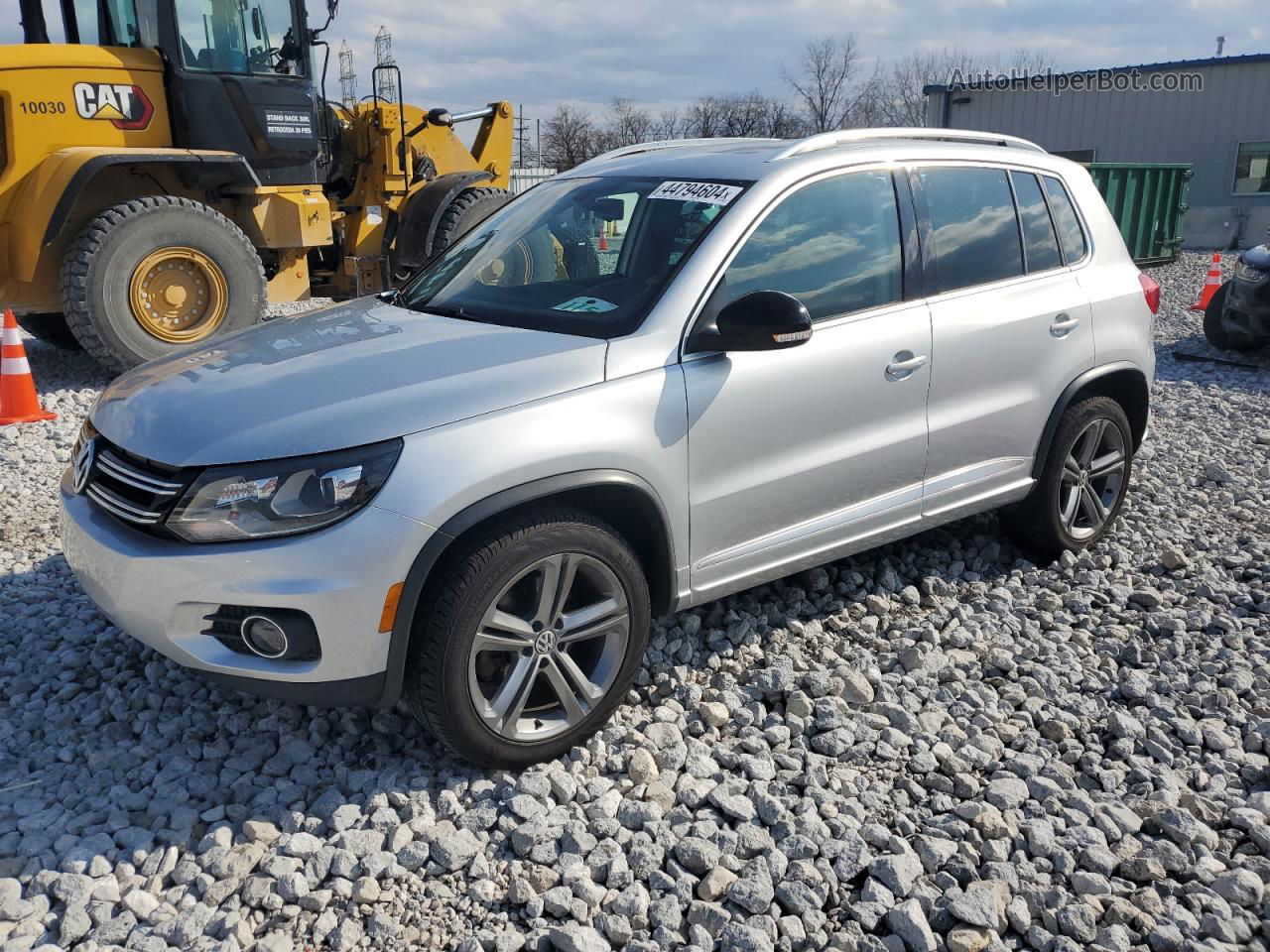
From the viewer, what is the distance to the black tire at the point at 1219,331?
31.6ft

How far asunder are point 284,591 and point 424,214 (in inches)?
313

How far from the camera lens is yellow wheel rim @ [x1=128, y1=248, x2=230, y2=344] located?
306 inches

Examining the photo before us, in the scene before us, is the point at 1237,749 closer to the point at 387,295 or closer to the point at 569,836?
the point at 569,836

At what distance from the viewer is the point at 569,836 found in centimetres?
283

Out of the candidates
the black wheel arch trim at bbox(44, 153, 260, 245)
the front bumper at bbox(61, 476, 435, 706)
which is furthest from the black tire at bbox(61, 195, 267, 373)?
the front bumper at bbox(61, 476, 435, 706)

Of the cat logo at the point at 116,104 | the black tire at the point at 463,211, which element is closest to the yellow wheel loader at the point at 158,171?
the cat logo at the point at 116,104

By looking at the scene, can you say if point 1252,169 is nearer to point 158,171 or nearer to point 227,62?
point 227,62

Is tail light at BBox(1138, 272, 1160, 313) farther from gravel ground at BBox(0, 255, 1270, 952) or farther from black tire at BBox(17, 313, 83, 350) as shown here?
black tire at BBox(17, 313, 83, 350)

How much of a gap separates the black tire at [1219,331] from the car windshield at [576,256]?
7.88 meters

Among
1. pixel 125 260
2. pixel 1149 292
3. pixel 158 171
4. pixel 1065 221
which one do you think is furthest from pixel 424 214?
pixel 1149 292

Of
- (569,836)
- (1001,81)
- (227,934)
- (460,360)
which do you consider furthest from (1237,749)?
(1001,81)

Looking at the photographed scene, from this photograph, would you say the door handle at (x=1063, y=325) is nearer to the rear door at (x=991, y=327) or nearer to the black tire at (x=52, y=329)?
the rear door at (x=991, y=327)

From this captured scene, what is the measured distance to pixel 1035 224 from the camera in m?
4.40

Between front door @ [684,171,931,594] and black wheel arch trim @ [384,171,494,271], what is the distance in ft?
21.4
